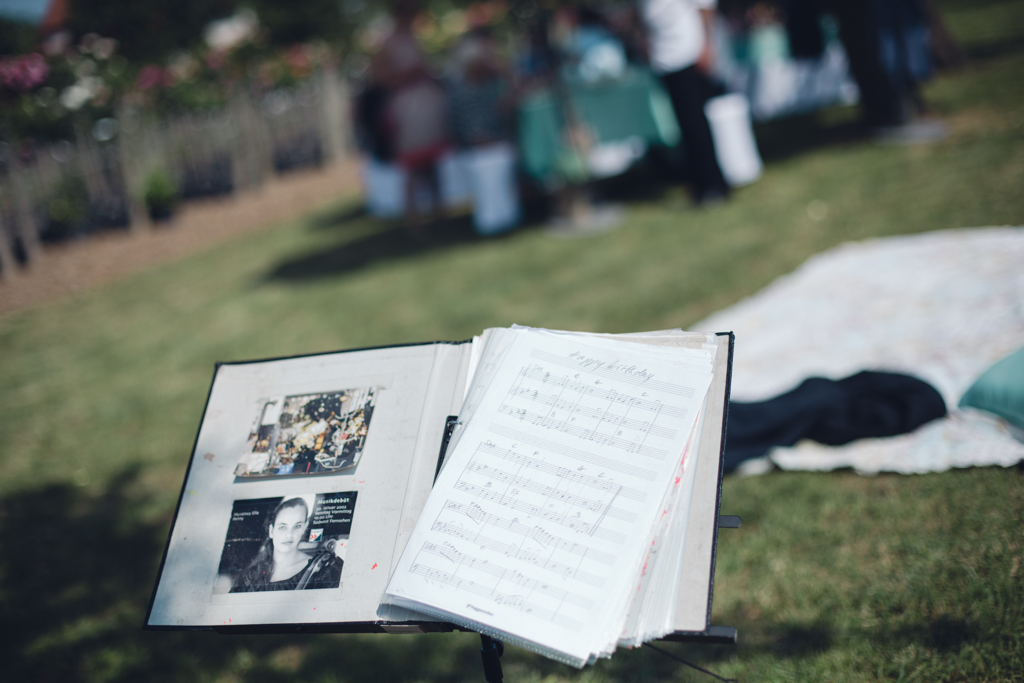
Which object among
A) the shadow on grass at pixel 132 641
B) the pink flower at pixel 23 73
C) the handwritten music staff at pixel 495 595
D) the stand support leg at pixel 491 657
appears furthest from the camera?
the pink flower at pixel 23 73

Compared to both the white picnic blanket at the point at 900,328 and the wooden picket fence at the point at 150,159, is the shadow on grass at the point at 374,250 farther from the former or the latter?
the wooden picket fence at the point at 150,159

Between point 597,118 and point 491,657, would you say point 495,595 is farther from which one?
point 597,118

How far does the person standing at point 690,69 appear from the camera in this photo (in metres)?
5.73

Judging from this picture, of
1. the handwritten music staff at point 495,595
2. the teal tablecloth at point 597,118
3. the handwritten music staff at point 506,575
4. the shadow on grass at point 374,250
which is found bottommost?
the shadow on grass at point 374,250

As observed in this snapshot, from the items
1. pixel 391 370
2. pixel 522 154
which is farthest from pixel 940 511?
pixel 522 154

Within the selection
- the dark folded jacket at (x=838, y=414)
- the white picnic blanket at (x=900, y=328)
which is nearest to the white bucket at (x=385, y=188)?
the white picnic blanket at (x=900, y=328)

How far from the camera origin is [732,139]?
651 cm

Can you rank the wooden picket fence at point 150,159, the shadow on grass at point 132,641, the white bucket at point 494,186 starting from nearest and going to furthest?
the shadow on grass at point 132,641
the white bucket at point 494,186
the wooden picket fence at point 150,159

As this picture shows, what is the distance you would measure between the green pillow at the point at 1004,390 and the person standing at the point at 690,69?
13.2 ft

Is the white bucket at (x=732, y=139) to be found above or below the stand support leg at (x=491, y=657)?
below

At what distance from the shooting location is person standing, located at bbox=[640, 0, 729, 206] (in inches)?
226

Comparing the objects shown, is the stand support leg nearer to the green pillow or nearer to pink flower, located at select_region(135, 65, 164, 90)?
the green pillow

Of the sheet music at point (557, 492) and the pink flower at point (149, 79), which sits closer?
the sheet music at point (557, 492)

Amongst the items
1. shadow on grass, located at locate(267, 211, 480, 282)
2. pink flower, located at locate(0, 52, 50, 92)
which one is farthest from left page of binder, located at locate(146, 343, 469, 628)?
pink flower, located at locate(0, 52, 50, 92)
